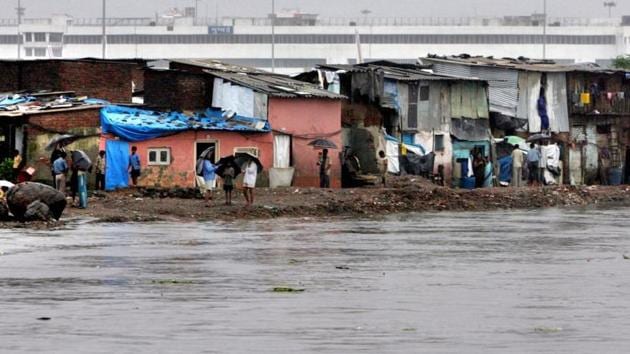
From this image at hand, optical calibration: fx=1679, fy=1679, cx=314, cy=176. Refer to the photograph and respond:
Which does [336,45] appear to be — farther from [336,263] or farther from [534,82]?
[336,263]

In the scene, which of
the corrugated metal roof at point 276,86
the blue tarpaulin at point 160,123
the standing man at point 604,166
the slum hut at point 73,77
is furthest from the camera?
the standing man at point 604,166

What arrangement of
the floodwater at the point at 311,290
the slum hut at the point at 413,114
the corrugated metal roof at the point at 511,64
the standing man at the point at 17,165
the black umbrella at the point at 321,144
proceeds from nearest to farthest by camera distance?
the floodwater at the point at 311,290
the standing man at the point at 17,165
the black umbrella at the point at 321,144
the slum hut at the point at 413,114
the corrugated metal roof at the point at 511,64

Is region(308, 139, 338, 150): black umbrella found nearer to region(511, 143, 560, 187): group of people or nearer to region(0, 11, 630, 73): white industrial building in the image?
region(511, 143, 560, 187): group of people

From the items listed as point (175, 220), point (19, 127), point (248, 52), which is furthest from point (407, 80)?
point (248, 52)

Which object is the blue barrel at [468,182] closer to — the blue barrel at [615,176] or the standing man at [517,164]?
the standing man at [517,164]

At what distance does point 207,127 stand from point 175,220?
30.4 ft

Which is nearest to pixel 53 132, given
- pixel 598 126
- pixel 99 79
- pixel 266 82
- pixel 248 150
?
pixel 248 150

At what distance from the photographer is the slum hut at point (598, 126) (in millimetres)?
54688

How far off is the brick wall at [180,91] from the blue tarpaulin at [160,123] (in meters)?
0.49

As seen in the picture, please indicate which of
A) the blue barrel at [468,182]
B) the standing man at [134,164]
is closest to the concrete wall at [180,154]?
the standing man at [134,164]

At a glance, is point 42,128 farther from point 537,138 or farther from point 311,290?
point 311,290

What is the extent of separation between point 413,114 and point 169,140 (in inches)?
416

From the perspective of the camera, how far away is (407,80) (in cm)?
4862

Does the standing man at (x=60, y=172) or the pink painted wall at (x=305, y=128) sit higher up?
the pink painted wall at (x=305, y=128)
